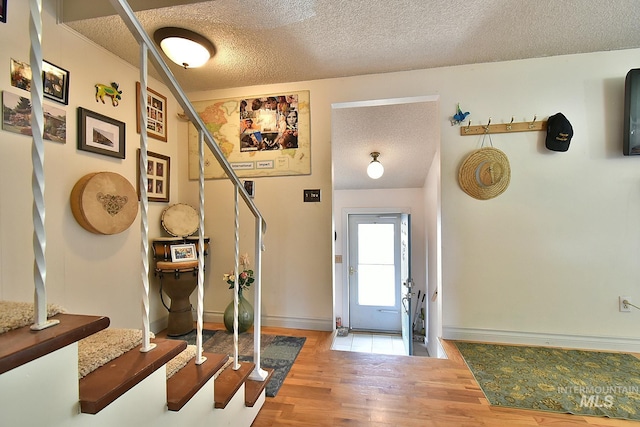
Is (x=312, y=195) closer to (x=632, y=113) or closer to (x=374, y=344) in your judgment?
(x=632, y=113)

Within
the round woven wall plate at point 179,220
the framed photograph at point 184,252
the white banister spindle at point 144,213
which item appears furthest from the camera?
the round woven wall plate at point 179,220

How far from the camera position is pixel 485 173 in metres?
2.08

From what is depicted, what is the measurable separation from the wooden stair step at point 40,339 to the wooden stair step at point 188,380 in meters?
0.41

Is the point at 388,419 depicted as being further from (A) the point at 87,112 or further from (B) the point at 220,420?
(A) the point at 87,112

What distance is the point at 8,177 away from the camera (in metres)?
1.38

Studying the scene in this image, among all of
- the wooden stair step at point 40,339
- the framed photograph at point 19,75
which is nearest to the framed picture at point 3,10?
the framed photograph at point 19,75

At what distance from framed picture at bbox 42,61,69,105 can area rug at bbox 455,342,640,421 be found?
3.08 m

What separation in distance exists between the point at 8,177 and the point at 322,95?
2149 millimetres

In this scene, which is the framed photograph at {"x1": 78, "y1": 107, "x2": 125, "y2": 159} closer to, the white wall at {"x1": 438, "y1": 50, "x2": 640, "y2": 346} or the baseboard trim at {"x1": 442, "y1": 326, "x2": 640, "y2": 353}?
the white wall at {"x1": 438, "y1": 50, "x2": 640, "y2": 346}

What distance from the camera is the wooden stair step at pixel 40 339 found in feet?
1.58

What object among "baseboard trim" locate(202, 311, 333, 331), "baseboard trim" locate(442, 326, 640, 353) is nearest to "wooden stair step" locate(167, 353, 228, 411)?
"baseboard trim" locate(202, 311, 333, 331)

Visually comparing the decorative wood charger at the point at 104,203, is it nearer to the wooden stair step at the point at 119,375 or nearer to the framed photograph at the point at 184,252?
the framed photograph at the point at 184,252

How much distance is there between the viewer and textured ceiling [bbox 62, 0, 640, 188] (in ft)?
5.15

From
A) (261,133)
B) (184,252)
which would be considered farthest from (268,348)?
(261,133)
